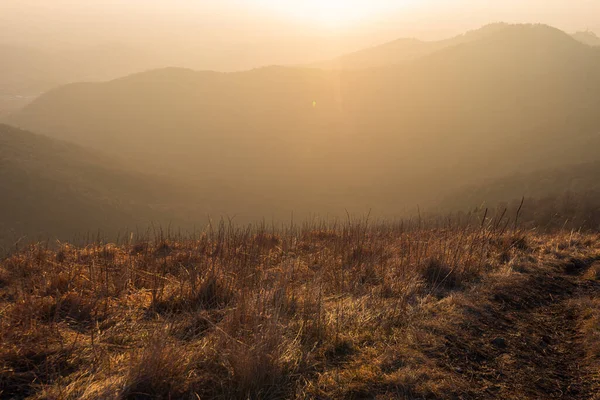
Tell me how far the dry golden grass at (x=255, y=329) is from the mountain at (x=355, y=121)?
49.9 metres

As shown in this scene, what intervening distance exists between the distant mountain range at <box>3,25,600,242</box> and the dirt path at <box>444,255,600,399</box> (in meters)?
42.1

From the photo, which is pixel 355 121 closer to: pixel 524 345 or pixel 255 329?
pixel 524 345

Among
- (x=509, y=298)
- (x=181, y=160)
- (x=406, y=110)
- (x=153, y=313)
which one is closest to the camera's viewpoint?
(x=153, y=313)

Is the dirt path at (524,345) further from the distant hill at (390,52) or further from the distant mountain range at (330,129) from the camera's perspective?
the distant hill at (390,52)

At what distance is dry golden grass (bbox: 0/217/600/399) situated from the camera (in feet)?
6.86

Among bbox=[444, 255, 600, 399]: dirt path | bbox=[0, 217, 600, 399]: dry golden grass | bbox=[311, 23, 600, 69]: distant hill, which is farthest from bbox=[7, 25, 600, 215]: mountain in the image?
bbox=[444, 255, 600, 399]: dirt path

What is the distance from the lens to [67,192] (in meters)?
42.6

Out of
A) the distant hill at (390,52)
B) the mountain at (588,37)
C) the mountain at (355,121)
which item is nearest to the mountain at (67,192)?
the mountain at (355,121)

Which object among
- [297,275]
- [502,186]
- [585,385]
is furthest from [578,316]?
[502,186]

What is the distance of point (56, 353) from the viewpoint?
2.35 meters

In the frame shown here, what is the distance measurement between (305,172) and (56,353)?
69.1 m

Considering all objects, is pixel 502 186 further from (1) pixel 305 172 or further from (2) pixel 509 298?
(2) pixel 509 298

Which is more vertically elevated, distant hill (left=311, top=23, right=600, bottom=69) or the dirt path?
distant hill (left=311, top=23, right=600, bottom=69)

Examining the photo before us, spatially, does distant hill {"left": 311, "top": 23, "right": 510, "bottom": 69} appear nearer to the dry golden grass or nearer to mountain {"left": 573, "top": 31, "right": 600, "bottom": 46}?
mountain {"left": 573, "top": 31, "right": 600, "bottom": 46}
